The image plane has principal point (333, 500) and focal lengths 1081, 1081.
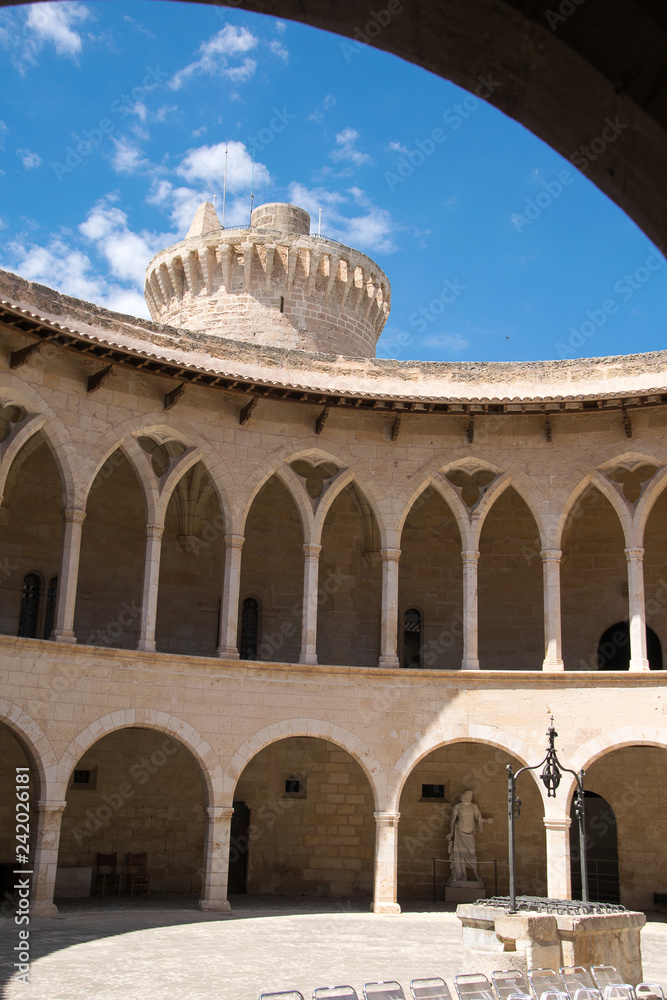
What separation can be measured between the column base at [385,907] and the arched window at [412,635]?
18.0ft

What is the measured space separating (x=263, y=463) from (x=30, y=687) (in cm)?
541

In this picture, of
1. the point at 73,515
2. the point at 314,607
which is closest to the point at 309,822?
the point at 314,607

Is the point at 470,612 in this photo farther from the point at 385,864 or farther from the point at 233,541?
the point at 385,864

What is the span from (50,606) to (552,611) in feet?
28.4

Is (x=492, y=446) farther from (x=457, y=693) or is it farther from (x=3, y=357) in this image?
(x=3, y=357)

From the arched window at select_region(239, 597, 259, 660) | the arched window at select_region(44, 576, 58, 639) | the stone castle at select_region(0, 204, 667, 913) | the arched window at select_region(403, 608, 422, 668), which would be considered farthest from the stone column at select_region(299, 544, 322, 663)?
the arched window at select_region(44, 576, 58, 639)

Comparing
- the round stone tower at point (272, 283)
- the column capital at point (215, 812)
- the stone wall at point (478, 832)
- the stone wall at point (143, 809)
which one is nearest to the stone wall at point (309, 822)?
the stone wall at point (478, 832)

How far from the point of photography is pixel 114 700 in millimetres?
16047

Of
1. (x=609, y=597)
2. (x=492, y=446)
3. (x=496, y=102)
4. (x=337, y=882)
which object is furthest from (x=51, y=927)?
(x=496, y=102)

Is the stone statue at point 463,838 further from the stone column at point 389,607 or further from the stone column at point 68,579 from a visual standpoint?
the stone column at point 68,579

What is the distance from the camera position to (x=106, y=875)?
18328 millimetres

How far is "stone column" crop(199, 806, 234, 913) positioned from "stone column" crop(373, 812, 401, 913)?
236 centimetres
